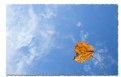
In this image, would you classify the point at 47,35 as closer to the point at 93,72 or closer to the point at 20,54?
the point at 20,54

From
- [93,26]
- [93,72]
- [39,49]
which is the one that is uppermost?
[93,26]

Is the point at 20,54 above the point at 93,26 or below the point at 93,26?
below

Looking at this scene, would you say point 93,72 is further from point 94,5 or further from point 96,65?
point 94,5

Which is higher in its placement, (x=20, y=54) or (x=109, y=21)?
(x=109, y=21)

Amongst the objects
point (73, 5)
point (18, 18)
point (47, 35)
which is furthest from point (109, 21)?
point (18, 18)

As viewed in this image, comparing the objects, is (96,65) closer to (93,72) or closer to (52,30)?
(93,72)
